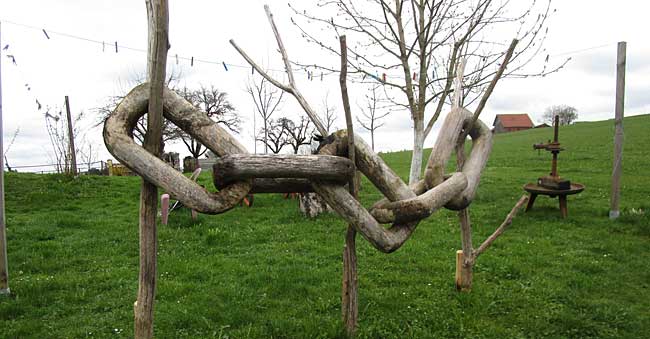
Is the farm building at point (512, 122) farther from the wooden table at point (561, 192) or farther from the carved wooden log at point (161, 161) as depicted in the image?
the carved wooden log at point (161, 161)

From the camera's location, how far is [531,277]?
554 cm

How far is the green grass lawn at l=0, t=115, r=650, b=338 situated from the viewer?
421cm

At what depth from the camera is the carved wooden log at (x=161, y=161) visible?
105 inches

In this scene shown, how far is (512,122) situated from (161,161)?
242 ft

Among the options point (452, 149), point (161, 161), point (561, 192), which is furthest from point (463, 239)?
point (561, 192)

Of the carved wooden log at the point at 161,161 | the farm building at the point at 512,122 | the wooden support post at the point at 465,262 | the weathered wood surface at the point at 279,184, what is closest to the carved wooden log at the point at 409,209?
the weathered wood surface at the point at 279,184

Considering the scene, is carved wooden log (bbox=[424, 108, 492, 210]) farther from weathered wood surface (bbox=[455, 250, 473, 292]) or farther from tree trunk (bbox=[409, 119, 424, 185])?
tree trunk (bbox=[409, 119, 424, 185])

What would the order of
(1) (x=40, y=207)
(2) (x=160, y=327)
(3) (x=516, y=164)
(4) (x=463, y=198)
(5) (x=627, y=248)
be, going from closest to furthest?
(4) (x=463, y=198) < (2) (x=160, y=327) < (5) (x=627, y=248) < (1) (x=40, y=207) < (3) (x=516, y=164)

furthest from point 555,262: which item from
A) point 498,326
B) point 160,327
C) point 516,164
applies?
point 516,164

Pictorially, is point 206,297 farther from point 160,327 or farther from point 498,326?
point 498,326

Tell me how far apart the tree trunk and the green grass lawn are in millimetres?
1013

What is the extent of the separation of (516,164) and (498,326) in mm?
17103

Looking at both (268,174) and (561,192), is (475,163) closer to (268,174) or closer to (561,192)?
(268,174)

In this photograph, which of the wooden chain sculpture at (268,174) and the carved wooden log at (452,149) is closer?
the wooden chain sculpture at (268,174)
